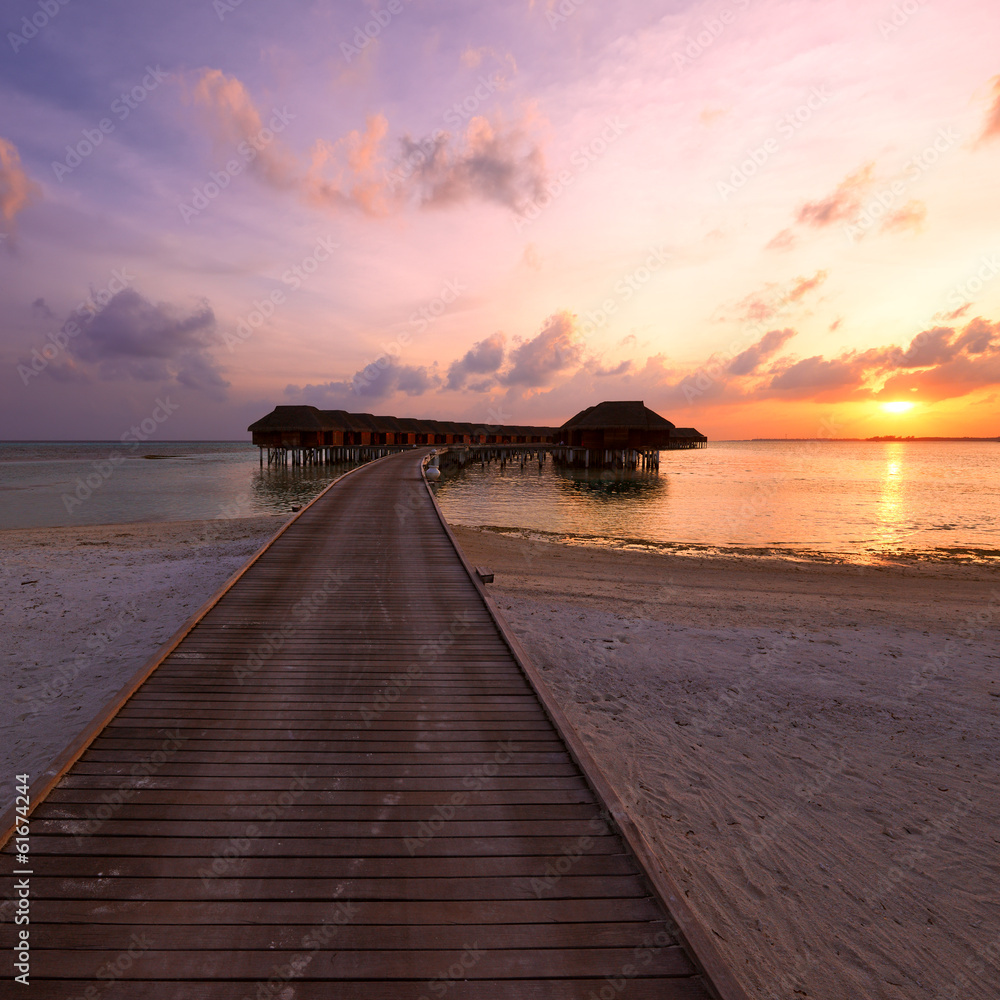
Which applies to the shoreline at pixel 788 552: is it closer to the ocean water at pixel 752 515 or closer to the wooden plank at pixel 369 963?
the ocean water at pixel 752 515

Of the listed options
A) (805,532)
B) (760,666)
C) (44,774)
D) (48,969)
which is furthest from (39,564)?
(805,532)

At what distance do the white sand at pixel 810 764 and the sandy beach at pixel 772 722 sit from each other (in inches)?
0.8

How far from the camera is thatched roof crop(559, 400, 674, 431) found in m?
50.4

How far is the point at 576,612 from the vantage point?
1001 cm

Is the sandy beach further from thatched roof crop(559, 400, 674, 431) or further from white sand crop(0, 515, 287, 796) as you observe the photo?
thatched roof crop(559, 400, 674, 431)

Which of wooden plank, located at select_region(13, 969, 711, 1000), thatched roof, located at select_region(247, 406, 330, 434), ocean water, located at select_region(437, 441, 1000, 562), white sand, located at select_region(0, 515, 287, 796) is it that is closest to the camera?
wooden plank, located at select_region(13, 969, 711, 1000)

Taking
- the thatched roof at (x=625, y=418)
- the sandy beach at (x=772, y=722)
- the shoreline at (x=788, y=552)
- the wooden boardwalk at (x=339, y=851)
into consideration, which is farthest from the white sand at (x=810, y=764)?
the thatched roof at (x=625, y=418)

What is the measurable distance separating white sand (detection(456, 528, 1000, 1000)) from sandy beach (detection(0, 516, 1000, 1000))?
0.06 feet

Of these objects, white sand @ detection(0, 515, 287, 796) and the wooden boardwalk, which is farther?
white sand @ detection(0, 515, 287, 796)

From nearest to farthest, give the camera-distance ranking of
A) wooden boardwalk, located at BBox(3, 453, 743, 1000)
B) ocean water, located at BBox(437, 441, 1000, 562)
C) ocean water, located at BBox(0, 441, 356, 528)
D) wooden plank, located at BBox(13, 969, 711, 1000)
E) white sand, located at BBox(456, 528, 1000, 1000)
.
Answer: wooden plank, located at BBox(13, 969, 711, 1000) < wooden boardwalk, located at BBox(3, 453, 743, 1000) < white sand, located at BBox(456, 528, 1000, 1000) < ocean water, located at BBox(437, 441, 1000, 562) < ocean water, located at BBox(0, 441, 356, 528)

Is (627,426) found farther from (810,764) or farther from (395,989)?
(395,989)

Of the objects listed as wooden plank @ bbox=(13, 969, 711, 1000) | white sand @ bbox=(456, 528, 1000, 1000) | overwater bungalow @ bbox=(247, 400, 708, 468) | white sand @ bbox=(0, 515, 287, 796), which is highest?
overwater bungalow @ bbox=(247, 400, 708, 468)

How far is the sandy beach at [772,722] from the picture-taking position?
3.56 metres

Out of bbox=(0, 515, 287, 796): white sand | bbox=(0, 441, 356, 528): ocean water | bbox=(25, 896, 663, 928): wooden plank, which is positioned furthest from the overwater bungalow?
bbox=(25, 896, 663, 928): wooden plank
